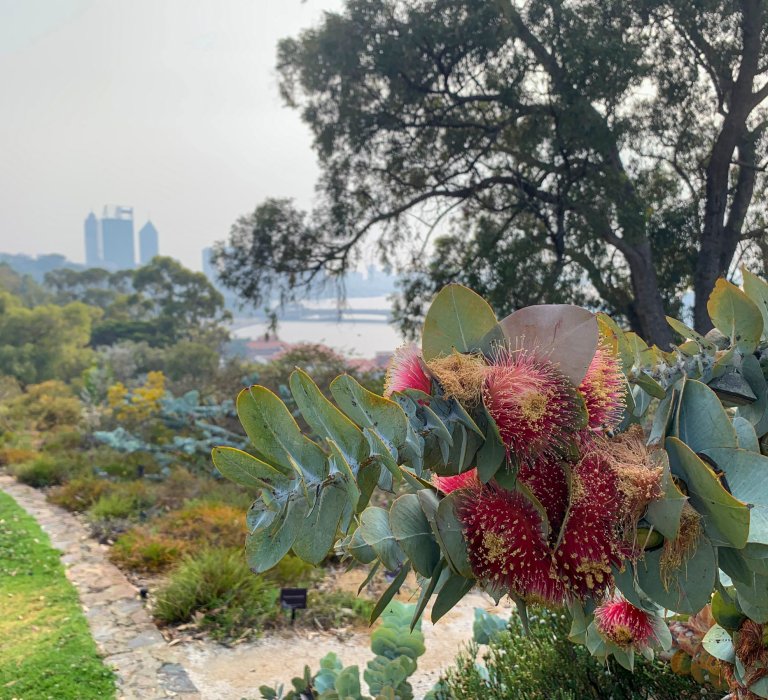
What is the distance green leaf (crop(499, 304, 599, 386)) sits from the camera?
1.46ft

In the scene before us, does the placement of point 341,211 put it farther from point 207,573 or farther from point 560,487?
point 560,487

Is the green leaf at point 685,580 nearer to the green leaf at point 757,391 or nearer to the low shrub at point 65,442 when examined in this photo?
the green leaf at point 757,391

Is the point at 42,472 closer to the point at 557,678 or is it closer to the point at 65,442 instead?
the point at 65,442

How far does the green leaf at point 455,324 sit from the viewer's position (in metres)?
0.46

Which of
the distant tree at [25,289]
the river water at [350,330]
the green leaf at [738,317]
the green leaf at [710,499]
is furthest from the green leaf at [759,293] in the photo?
the distant tree at [25,289]

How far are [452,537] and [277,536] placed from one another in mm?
132

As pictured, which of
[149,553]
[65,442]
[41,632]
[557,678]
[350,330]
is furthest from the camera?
[350,330]

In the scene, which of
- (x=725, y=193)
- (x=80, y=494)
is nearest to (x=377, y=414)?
(x=80, y=494)

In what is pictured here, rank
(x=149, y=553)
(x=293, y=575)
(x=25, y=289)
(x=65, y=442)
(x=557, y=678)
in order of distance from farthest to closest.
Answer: (x=25, y=289) → (x=65, y=442) → (x=149, y=553) → (x=293, y=575) → (x=557, y=678)

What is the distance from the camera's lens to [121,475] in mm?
6246

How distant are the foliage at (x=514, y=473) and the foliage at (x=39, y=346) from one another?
18155 mm

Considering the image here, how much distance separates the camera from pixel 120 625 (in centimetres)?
331

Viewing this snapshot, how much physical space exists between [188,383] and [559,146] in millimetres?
6579

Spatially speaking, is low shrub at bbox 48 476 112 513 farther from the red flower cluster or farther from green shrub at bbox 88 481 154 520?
the red flower cluster
